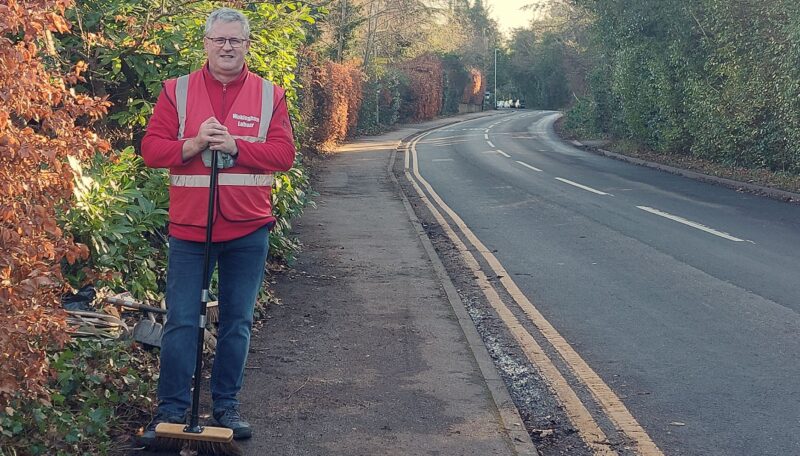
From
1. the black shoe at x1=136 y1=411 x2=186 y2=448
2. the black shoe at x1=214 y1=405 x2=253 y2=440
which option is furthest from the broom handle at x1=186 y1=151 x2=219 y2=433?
the black shoe at x1=214 y1=405 x2=253 y2=440

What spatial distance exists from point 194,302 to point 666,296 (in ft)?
16.9

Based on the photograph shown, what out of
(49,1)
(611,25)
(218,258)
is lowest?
(218,258)

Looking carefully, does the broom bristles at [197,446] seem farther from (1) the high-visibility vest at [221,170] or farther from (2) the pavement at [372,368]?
(1) the high-visibility vest at [221,170]

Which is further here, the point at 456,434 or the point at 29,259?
the point at 456,434

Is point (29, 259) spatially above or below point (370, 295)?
above

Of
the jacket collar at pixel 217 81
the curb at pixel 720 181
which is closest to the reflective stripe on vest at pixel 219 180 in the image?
the jacket collar at pixel 217 81

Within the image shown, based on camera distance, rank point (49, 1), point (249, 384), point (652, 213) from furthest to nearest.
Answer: point (652, 213) → point (249, 384) → point (49, 1)

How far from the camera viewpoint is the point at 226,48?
14.5ft

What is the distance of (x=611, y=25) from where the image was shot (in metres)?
29.4

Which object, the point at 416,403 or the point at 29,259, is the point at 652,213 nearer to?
the point at 416,403

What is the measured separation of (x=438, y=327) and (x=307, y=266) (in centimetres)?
290

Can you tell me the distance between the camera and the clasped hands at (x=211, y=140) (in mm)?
4277

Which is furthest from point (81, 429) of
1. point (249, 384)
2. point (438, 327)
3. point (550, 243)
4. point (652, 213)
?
point (652, 213)

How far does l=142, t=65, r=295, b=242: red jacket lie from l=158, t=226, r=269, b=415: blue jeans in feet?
0.29
